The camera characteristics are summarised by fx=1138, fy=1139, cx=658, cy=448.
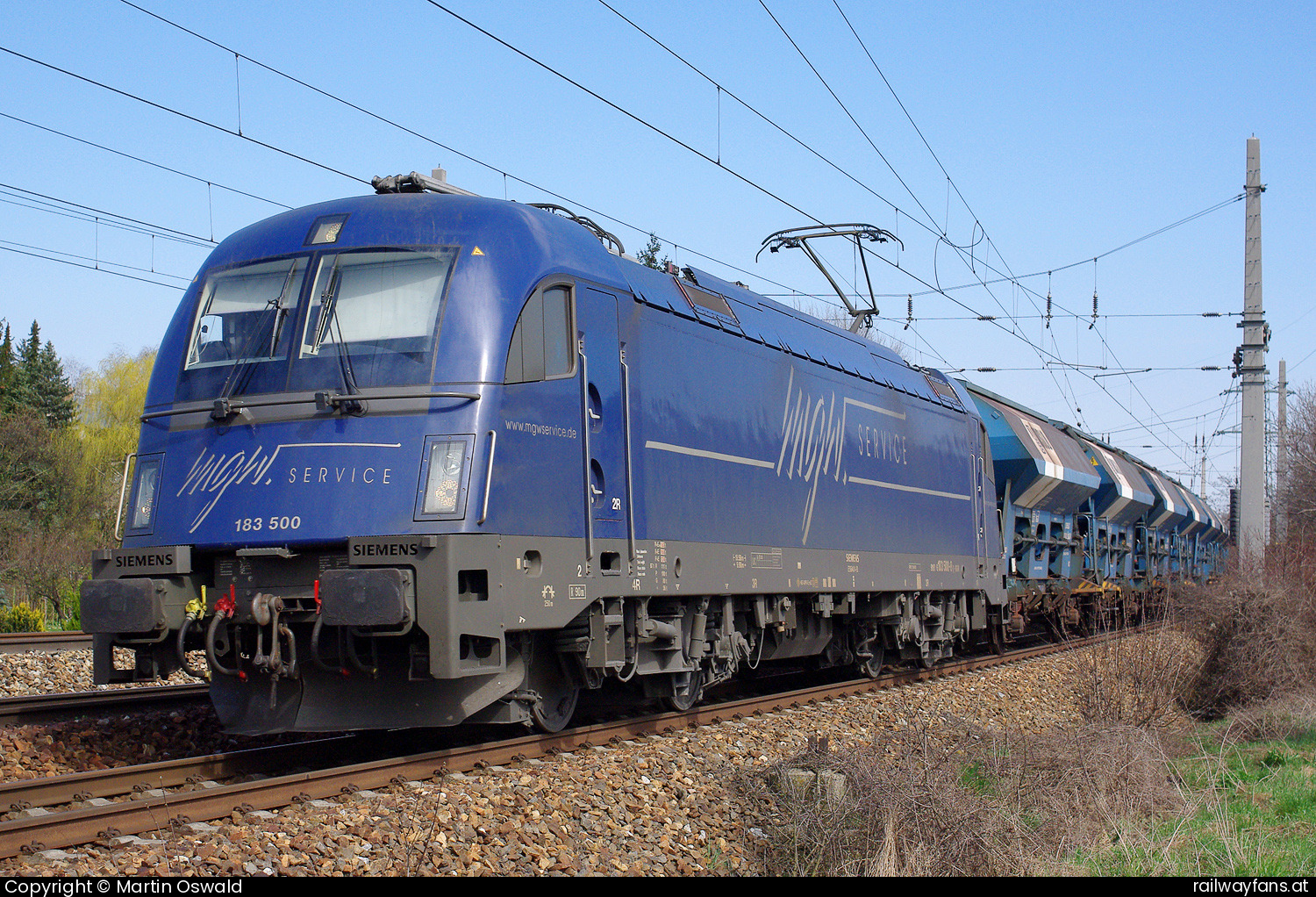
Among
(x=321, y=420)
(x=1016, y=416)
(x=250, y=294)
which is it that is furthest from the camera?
(x=1016, y=416)

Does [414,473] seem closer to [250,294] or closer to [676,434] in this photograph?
[250,294]

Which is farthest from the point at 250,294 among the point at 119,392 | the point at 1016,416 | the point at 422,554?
the point at 119,392

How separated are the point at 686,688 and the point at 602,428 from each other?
3.01m

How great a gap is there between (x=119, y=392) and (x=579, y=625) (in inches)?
1621

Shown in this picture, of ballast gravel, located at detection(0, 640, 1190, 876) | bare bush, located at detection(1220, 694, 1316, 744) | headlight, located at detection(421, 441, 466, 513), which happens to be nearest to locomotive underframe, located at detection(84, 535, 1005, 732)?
headlight, located at detection(421, 441, 466, 513)

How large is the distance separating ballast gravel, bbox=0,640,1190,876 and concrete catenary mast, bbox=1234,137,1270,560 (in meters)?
13.8

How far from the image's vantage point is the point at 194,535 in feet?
24.5

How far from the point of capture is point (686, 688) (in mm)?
10375

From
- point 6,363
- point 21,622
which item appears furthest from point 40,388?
point 21,622

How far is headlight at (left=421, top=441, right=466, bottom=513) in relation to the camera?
7.06 meters

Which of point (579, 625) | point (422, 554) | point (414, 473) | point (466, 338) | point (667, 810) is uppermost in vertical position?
point (466, 338)

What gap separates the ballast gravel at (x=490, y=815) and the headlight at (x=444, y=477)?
169 cm

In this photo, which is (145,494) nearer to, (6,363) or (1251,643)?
(1251,643)
